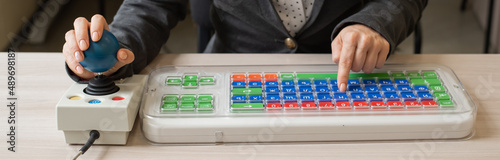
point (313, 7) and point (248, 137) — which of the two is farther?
point (313, 7)

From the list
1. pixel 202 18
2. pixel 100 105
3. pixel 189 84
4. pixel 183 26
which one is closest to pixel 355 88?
pixel 189 84

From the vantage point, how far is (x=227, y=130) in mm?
631

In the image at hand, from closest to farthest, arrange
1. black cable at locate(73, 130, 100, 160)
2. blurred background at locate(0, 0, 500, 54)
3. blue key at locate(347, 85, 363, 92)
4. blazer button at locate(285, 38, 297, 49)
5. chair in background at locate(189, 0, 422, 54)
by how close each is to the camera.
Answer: black cable at locate(73, 130, 100, 160) < blue key at locate(347, 85, 363, 92) < blazer button at locate(285, 38, 297, 49) < chair in background at locate(189, 0, 422, 54) < blurred background at locate(0, 0, 500, 54)

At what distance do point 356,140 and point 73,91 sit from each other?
14.3 inches

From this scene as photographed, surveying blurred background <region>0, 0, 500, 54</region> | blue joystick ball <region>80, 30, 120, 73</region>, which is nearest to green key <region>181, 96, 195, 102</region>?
blue joystick ball <region>80, 30, 120, 73</region>

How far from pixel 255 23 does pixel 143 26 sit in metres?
0.23

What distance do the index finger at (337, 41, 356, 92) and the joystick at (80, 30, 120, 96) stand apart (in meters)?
0.30

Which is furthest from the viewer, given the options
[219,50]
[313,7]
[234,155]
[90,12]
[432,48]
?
[90,12]

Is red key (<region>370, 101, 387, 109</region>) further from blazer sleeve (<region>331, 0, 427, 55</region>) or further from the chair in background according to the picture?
the chair in background

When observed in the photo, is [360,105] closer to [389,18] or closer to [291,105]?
[291,105]

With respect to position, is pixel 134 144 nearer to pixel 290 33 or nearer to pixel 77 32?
pixel 77 32

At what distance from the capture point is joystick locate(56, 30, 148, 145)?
2.01 feet

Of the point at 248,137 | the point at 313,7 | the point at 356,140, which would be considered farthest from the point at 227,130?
the point at 313,7

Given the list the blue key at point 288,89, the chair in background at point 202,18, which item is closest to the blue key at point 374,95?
the blue key at point 288,89
